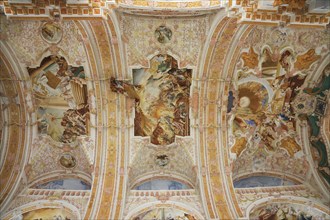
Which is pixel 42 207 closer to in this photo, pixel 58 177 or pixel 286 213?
pixel 58 177

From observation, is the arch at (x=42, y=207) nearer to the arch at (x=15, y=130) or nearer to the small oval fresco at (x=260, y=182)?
the arch at (x=15, y=130)

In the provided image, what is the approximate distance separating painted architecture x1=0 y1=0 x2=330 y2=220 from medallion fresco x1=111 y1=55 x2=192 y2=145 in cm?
4

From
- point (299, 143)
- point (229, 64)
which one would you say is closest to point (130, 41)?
point (229, 64)

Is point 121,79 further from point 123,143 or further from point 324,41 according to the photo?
point 324,41

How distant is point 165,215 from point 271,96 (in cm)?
584

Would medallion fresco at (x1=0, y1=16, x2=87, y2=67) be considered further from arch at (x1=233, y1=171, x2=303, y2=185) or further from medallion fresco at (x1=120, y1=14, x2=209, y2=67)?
arch at (x1=233, y1=171, x2=303, y2=185)

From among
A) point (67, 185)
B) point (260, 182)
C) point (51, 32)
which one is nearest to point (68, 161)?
point (67, 185)

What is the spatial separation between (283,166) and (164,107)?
5361 mm

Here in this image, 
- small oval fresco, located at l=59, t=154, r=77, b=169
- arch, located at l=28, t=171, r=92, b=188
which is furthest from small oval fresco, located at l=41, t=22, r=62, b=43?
arch, located at l=28, t=171, r=92, b=188

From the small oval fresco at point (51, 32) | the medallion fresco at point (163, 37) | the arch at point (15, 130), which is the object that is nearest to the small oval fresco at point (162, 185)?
the arch at point (15, 130)

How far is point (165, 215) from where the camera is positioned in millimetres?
11930

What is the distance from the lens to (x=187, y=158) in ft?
43.1

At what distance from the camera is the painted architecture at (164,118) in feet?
38.5

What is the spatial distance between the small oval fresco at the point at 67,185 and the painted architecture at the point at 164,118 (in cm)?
4
